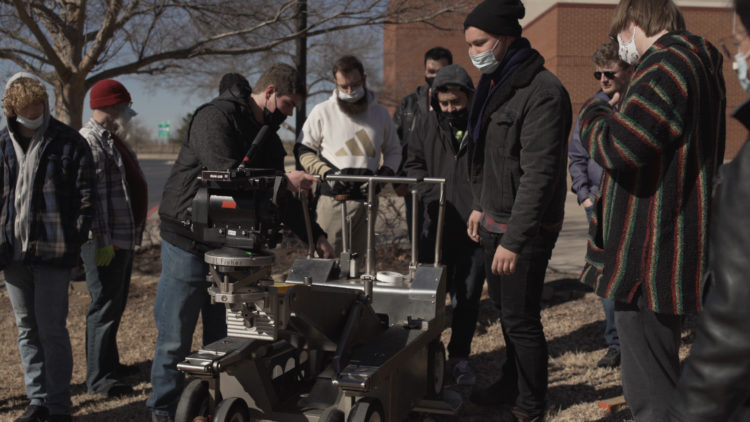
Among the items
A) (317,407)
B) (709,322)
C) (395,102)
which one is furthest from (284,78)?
(395,102)

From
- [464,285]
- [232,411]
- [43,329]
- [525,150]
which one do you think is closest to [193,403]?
[232,411]

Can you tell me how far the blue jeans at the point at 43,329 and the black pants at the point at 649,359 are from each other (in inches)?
118

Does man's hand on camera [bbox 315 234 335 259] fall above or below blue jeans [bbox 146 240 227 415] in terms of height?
above

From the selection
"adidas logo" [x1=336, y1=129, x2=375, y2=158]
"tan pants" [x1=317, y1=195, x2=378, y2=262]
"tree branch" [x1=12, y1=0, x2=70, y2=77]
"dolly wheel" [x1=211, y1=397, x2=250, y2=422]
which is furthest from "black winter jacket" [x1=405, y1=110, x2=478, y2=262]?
"tree branch" [x1=12, y1=0, x2=70, y2=77]

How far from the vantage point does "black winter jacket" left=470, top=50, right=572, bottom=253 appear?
3436 millimetres

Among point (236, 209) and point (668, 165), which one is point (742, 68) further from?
point (236, 209)

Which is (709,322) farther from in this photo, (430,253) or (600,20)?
(600,20)

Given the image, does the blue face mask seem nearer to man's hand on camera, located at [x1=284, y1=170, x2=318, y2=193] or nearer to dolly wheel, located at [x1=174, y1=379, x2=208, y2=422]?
man's hand on camera, located at [x1=284, y1=170, x2=318, y2=193]

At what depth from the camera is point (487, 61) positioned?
371 cm

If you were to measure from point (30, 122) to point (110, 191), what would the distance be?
35.4 inches

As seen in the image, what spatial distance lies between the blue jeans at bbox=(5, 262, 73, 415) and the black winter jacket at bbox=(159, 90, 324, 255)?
2.43 feet

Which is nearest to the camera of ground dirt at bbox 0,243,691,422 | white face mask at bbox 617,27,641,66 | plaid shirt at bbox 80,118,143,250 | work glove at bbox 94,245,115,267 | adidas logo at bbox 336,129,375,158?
white face mask at bbox 617,27,641,66

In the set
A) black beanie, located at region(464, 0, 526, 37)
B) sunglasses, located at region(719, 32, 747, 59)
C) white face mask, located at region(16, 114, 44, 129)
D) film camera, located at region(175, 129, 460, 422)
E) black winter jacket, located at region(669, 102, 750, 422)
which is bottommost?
film camera, located at region(175, 129, 460, 422)

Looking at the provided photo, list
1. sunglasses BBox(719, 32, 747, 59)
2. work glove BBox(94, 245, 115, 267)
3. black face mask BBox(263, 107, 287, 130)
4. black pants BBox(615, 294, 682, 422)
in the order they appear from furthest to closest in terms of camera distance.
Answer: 1. work glove BBox(94, 245, 115, 267)
2. black face mask BBox(263, 107, 287, 130)
3. black pants BBox(615, 294, 682, 422)
4. sunglasses BBox(719, 32, 747, 59)
